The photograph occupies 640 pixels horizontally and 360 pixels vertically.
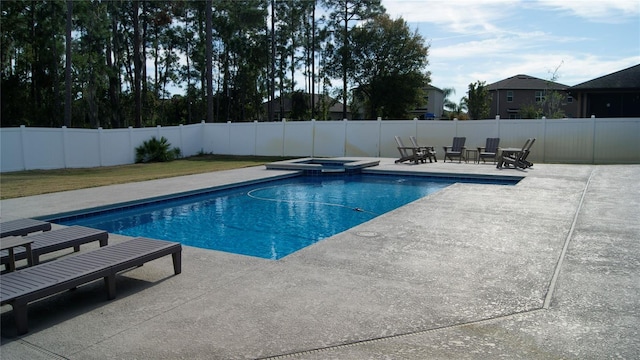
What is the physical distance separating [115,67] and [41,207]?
82.8 feet

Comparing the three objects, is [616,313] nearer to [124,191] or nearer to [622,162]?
[124,191]

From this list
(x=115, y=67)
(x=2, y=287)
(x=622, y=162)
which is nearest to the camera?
(x=2, y=287)

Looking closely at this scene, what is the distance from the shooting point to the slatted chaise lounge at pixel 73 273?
9.00ft

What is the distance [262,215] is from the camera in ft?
26.7

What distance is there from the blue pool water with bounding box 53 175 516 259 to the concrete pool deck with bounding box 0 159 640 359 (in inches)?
62.1

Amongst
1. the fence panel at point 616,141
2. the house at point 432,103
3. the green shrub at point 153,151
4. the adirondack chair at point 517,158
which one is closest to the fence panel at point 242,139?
the green shrub at point 153,151

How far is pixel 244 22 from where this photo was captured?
30.0 meters

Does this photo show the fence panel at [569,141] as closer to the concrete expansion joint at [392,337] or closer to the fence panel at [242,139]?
the fence panel at [242,139]

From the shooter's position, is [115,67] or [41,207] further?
[115,67]

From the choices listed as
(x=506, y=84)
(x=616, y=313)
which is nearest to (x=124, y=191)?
(x=616, y=313)

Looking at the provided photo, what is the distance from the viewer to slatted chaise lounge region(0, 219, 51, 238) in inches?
171

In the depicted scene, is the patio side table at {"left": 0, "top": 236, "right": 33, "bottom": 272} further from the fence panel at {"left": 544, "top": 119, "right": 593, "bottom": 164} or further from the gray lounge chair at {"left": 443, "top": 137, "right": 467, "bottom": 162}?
the fence panel at {"left": 544, "top": 119, "right": 593, "bottom": 164}

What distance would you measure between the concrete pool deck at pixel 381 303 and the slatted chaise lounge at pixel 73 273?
0.18 m

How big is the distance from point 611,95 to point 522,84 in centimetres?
1761
